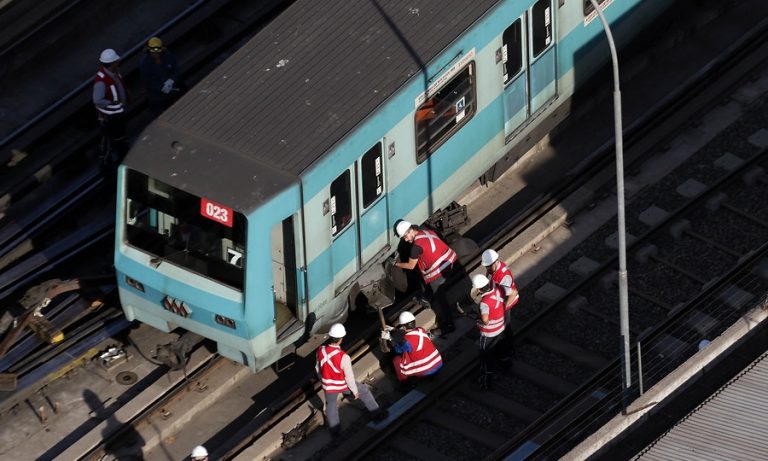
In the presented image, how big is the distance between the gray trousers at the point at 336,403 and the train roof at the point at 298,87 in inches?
104

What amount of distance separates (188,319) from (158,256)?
82 cm

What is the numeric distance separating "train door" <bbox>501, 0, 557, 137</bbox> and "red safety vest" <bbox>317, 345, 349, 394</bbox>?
4.31m

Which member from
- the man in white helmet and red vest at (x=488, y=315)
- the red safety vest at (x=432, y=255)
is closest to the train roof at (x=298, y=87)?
the red safety vest at (x=432, y=255)

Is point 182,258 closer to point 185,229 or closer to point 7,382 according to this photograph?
point 185,229

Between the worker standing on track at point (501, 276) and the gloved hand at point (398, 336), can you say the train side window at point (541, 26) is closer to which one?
the worker standing on track at point (501, 276)

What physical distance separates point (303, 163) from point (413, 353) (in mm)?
2691

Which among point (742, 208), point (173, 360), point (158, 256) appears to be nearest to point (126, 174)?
point (158, 256)

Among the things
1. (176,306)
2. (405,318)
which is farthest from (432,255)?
(176,306)

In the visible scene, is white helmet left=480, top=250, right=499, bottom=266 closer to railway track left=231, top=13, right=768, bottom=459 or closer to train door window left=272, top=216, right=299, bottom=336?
railway track left=231, top=13, right=768, bottom=459

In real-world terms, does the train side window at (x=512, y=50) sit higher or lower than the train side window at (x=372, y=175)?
higher

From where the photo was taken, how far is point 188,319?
2242 cm

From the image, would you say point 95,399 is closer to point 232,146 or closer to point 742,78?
point 232,146

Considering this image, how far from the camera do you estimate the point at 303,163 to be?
2162 centimetres

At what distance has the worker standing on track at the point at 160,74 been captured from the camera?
25.6 m
